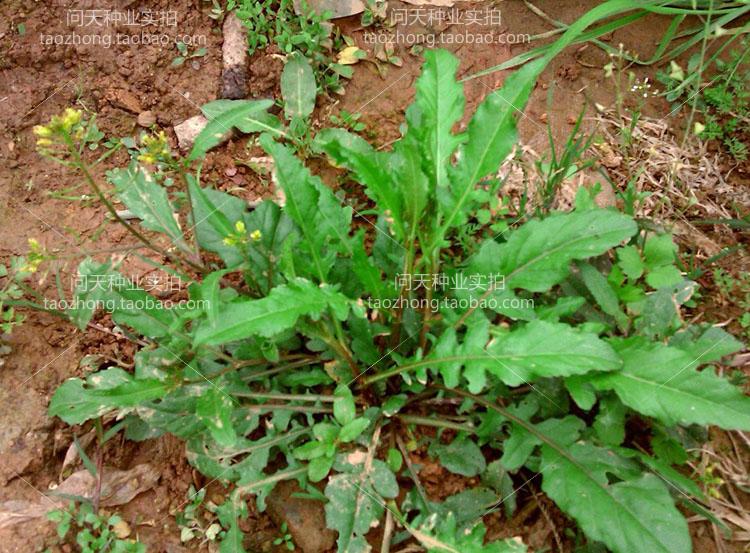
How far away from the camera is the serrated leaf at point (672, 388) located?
65.8 inches

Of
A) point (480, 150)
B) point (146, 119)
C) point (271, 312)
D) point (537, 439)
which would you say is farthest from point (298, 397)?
point (146, 119)

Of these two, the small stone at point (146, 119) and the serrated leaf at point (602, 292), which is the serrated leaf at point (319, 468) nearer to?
the serrated leaf at point (602, 292)

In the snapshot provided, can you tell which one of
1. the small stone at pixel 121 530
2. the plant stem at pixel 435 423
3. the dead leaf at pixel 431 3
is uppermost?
the dead leaf at pixel 431 3

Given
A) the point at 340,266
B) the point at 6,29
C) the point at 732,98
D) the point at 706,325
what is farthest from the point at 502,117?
the point at 6,29

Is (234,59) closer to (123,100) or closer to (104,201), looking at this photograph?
(123,100)

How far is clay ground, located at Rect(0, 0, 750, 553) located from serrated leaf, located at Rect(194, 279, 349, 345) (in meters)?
0.79

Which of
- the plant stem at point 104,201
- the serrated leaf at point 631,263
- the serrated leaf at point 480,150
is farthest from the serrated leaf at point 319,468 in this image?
the serrated leaf at point 631,263

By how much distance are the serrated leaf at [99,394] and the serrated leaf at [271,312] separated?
11.8 inches

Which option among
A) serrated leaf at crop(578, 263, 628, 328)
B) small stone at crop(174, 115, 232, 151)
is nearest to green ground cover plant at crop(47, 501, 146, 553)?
small stone at crop(174, 115, 232, 151)

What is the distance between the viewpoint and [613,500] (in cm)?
176

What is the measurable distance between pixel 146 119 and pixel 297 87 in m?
0.71

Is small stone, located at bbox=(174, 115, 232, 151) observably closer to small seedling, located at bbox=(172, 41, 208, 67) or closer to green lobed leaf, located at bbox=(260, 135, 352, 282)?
small seedling, located at bbox=(172, 41, 208, 67)

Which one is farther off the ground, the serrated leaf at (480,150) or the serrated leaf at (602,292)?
the serrated leaf at (480,150)

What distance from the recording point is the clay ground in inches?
86.1
